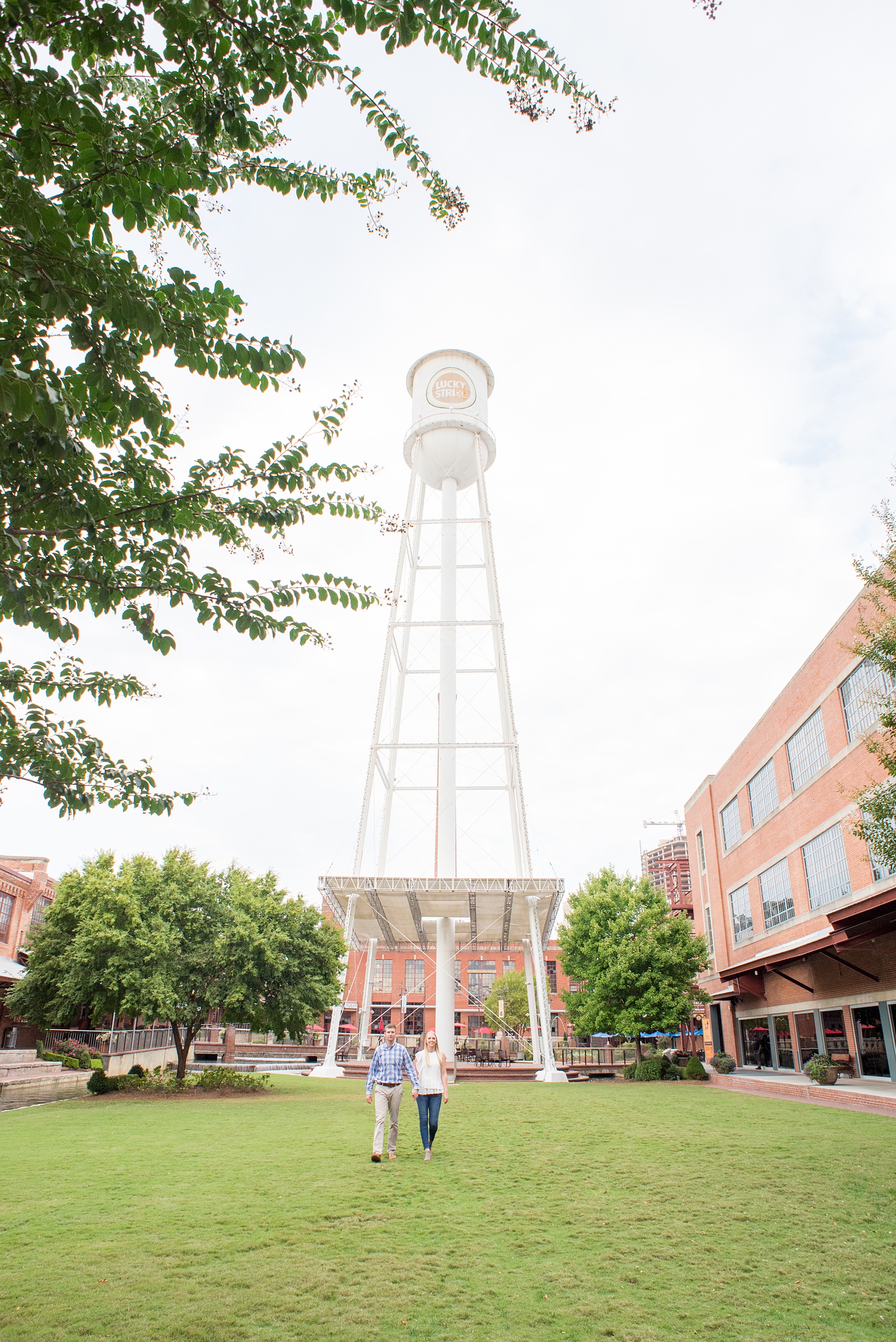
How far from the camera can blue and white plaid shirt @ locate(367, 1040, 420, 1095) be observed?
32.7ft

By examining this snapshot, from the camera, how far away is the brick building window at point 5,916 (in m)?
37.9

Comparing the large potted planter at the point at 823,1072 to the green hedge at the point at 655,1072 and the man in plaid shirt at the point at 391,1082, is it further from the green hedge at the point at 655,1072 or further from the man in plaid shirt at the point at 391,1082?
the man in plaid shirt at the point at 391,1082

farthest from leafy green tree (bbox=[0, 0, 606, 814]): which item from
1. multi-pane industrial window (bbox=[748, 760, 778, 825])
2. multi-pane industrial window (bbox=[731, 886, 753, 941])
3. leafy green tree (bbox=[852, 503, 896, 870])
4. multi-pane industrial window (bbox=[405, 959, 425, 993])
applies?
multi-pane industrial window (bbox=[405, 959, 425, 993])

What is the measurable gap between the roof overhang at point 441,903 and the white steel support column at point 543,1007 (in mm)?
355

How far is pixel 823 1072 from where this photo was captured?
20.3 m

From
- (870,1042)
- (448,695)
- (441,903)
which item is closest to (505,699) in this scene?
(448,695)

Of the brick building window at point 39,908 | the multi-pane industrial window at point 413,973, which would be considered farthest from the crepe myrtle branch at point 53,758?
the multi-pane industrial window at point 413,973

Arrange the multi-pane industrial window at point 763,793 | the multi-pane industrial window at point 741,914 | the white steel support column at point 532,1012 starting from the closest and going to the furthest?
the multi-pane industrial window at point 763,793, the white steel support column at point 532,1012, the multi-pane industrial window at point 741,914

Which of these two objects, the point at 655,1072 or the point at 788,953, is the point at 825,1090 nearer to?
the point at 788,953

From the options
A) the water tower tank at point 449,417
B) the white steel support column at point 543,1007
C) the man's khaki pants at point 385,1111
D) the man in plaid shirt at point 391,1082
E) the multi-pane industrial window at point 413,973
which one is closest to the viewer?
the man's khaki pants at point 385,1111

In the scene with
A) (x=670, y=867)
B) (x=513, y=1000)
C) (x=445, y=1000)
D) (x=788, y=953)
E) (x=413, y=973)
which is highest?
(x=670, y=867)

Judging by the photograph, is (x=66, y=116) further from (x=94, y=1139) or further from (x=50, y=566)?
(x=94, y=1139)

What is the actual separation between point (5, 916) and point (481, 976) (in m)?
44.7

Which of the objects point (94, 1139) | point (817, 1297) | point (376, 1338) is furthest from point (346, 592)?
point (94, 1139)
